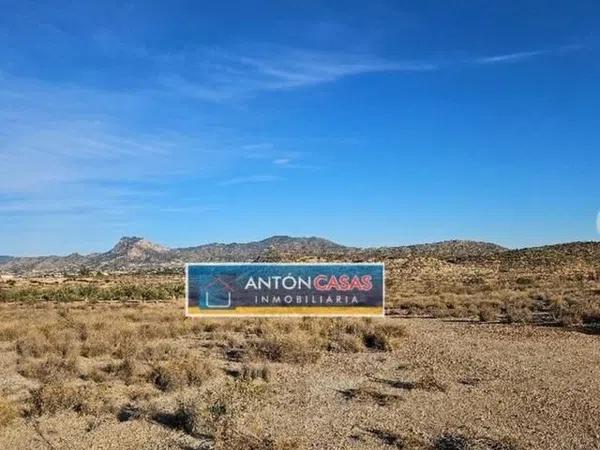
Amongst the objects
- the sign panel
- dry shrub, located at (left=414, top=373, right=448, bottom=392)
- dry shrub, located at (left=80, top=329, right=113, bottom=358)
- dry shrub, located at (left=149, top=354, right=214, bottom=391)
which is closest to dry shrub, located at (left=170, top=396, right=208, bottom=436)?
dry shrub, located at (left=149, top=354, right=214, bottom=391)

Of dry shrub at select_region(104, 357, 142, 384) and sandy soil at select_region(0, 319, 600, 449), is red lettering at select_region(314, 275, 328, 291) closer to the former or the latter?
sandy soil at select_region(0, 319, 600, 449)

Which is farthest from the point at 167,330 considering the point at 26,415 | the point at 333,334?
the point at 26,415

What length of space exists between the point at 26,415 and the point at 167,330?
10.5 m

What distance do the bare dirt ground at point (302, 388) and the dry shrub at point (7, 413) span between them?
46 mm

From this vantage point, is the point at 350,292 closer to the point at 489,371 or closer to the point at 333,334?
the point at 333,334

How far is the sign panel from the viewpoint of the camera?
29719mm

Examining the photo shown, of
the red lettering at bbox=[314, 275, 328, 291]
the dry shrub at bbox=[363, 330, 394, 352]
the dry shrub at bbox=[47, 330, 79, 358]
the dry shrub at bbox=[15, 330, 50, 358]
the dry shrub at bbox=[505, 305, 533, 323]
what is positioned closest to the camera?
the dry shrub at bbox=[47, 330, 79, 358]

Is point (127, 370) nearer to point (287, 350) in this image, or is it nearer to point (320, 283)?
point (287, 350)

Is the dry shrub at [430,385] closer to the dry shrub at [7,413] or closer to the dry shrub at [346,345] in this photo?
the dry shrub at [346,345]

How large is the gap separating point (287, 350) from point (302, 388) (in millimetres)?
3393

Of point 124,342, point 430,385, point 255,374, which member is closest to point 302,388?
point 255,374

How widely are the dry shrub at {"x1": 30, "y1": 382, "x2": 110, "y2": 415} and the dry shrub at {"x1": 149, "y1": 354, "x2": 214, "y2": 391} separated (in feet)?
5.29

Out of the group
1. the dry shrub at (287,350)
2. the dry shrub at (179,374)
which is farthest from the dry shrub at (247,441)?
the dry shrub at (287,350)

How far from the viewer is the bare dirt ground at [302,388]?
400 inches
